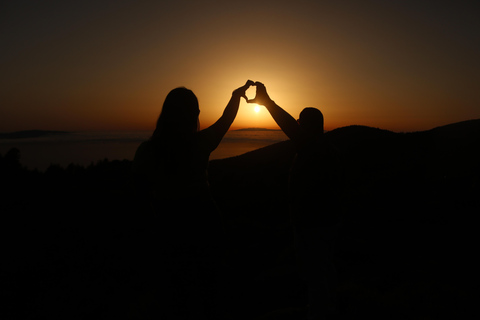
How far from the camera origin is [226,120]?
2.64 m

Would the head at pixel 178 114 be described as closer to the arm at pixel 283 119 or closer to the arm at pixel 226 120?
the arm at pixel 226 120

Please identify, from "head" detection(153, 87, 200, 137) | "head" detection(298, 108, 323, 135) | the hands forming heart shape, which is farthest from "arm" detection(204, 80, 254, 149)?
"head" detection(298, 108, 323, 135)

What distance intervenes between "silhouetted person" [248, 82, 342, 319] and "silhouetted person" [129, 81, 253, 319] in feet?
3.94

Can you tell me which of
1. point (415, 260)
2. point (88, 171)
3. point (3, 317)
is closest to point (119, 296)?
point (3, 317)

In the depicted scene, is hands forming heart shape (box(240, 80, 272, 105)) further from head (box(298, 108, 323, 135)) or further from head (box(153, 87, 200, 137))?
head (box(153, 87, 200, 137))

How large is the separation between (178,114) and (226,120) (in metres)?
0.52

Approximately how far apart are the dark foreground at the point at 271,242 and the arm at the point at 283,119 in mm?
1629

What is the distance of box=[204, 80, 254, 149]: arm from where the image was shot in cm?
246

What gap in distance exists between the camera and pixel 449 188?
37.0ft

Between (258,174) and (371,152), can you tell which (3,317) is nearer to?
(258,174)

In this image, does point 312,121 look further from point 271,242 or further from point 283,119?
point 271,242

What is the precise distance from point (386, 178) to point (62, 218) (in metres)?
20.8

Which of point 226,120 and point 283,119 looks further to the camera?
point 283,119

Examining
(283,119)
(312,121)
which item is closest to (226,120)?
(283,119)
